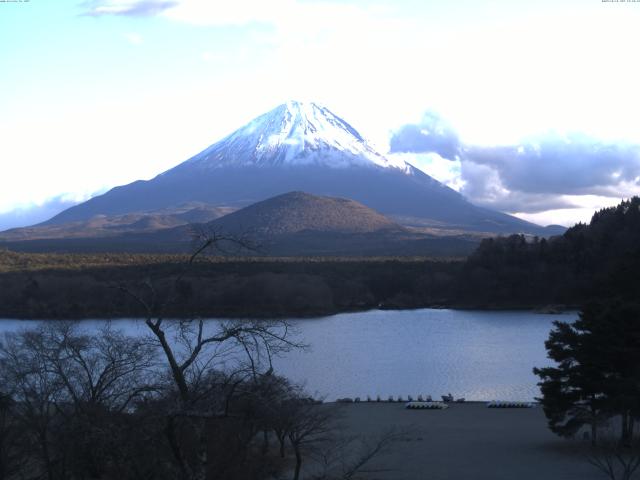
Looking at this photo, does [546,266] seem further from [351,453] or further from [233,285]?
[351,453]

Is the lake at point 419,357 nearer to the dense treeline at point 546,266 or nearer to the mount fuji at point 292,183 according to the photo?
the dense treeline at point 546,266

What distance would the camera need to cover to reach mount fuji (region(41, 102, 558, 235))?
135875 millimetres

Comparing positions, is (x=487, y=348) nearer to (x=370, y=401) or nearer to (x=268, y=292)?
(x=370, y=401)

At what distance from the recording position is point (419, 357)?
2844cm

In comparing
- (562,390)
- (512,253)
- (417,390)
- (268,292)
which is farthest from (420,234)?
(562,390)

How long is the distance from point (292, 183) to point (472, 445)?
420 ft

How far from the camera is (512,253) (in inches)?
2199

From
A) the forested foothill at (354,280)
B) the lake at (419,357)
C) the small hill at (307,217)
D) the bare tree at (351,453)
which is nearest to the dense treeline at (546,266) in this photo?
the forested foothill at (354,280)

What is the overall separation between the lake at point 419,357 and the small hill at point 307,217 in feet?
198

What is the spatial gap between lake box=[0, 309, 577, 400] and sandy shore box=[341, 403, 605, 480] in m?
2.45

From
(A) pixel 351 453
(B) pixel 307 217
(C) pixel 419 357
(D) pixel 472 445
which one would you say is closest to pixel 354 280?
(C) pixel 419 357

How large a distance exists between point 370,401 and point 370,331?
1709cm

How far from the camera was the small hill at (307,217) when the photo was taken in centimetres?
10419

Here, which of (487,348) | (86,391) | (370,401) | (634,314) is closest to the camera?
(86,391)
